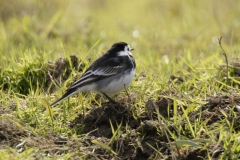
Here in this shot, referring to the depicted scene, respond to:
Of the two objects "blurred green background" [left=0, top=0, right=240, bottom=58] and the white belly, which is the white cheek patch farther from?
"blurred green background" [left=0, top=0, right=240, bottom=58]

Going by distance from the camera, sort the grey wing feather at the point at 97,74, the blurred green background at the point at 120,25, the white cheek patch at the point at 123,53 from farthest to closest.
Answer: the blurred green background at the point at 120,25 < the white cheek patch at the point at 123,53 < the grey wing feather at the point at 97,74

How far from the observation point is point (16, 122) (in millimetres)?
6453

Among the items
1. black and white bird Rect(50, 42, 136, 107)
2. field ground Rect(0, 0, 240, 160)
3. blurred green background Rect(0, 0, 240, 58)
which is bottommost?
blurred green background Rect(0, 0, 240, 58)

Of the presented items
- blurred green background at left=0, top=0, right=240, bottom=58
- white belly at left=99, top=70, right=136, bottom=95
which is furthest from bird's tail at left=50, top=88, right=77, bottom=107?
blurred green background at left=0, top=0, right=240, bottom=58

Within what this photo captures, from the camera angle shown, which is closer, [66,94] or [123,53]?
[66,94]

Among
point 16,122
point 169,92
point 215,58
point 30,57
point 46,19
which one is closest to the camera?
point 16,122

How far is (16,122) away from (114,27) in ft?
22.3

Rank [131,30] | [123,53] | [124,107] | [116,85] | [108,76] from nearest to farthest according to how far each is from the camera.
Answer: [124,107] → [116,85] → [108,76] → [123,53] → [131,30]

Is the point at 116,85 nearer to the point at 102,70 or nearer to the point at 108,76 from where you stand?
the point at 108,76

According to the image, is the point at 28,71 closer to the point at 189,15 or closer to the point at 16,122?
the point at 16,122

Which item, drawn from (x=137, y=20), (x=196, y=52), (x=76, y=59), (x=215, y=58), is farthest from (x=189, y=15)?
(x=76, y=59)

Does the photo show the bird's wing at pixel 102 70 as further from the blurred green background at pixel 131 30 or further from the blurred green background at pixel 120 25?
the blurred green background at pixel 120 25

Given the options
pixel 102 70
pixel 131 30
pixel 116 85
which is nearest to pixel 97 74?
pixel 102 70

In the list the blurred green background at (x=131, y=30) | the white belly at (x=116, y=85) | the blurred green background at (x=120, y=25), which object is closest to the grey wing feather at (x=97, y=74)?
the white belly at (x=116, y=85)
